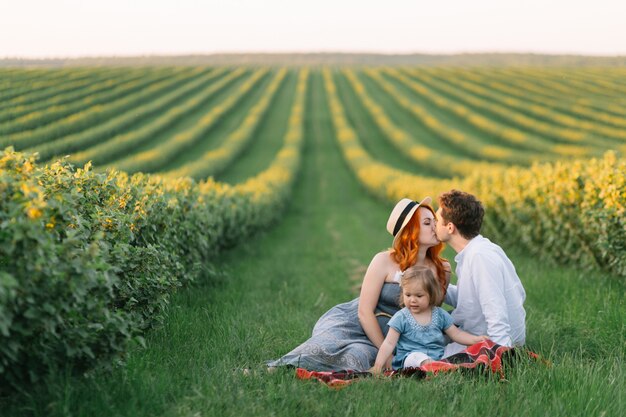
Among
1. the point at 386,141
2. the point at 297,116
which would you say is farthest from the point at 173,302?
the point at 297,116

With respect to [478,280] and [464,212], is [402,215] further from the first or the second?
[478,280]

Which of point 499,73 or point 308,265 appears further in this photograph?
point 499,73

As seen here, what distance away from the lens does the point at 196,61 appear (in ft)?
271

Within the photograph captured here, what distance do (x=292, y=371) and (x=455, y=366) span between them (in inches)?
49.9

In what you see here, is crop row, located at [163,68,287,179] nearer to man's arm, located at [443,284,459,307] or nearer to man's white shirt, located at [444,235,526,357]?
man's arm, located at [443,284,459,307]

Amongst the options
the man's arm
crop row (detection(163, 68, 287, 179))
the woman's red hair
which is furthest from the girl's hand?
crop row (detection(163, 68, 287, 179))

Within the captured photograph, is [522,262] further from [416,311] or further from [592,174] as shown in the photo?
[416,311]

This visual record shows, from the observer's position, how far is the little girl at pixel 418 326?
518 cm

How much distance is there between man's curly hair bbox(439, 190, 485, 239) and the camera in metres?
5.31

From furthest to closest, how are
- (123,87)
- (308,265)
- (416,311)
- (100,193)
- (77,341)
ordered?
(123,87) < (308,265) < (100,193) < (416,311) < (77,341)

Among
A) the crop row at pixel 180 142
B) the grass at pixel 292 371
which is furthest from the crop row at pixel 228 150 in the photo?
the grass at pixel 292 371

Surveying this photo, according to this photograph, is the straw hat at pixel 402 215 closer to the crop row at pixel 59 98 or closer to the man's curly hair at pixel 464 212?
the man's curly hair at pixel 464 212

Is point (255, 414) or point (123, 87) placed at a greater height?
point (123, 87)

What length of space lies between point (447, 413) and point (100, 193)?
11.8 feet
